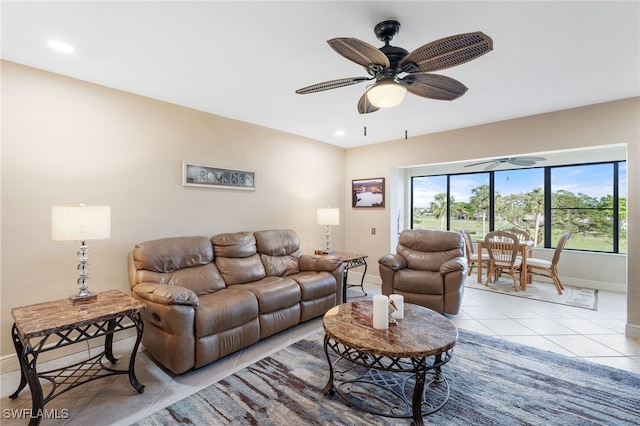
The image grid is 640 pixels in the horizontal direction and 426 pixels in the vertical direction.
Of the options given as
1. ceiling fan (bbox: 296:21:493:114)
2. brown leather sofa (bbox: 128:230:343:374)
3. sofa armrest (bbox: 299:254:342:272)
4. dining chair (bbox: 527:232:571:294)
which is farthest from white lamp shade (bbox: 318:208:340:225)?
dining chair (bbox: 527:232:571:294)

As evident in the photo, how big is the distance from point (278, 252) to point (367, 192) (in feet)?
7.55

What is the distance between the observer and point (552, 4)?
173 centimetres

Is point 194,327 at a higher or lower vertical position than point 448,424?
higher

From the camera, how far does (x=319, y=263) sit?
3732 millimetres

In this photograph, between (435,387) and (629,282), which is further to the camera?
(629,282)

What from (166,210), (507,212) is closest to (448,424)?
(166,210)

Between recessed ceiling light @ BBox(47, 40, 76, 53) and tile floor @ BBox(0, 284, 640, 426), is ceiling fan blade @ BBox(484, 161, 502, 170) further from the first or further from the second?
recessed ceiling light @ BBox(47, 40, 76, 53)

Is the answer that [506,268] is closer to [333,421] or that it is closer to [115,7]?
[333,421]

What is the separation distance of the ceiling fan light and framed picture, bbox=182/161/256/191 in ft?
7.99

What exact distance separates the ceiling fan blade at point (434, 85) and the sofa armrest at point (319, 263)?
225cm

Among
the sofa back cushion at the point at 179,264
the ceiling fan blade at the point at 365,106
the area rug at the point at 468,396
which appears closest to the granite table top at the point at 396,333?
the area rug at the point at 468,396

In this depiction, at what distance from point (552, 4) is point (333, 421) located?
9.53 ft

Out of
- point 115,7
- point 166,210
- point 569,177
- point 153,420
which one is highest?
point 115,7

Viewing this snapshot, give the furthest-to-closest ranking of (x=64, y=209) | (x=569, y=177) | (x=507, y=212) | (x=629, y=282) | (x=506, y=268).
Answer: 1. (x=507, y=212)
2. (x=569, y=177)
3. (x=506, y=268)
4. (x=629, y=282)
5. (x=64, y=209)
